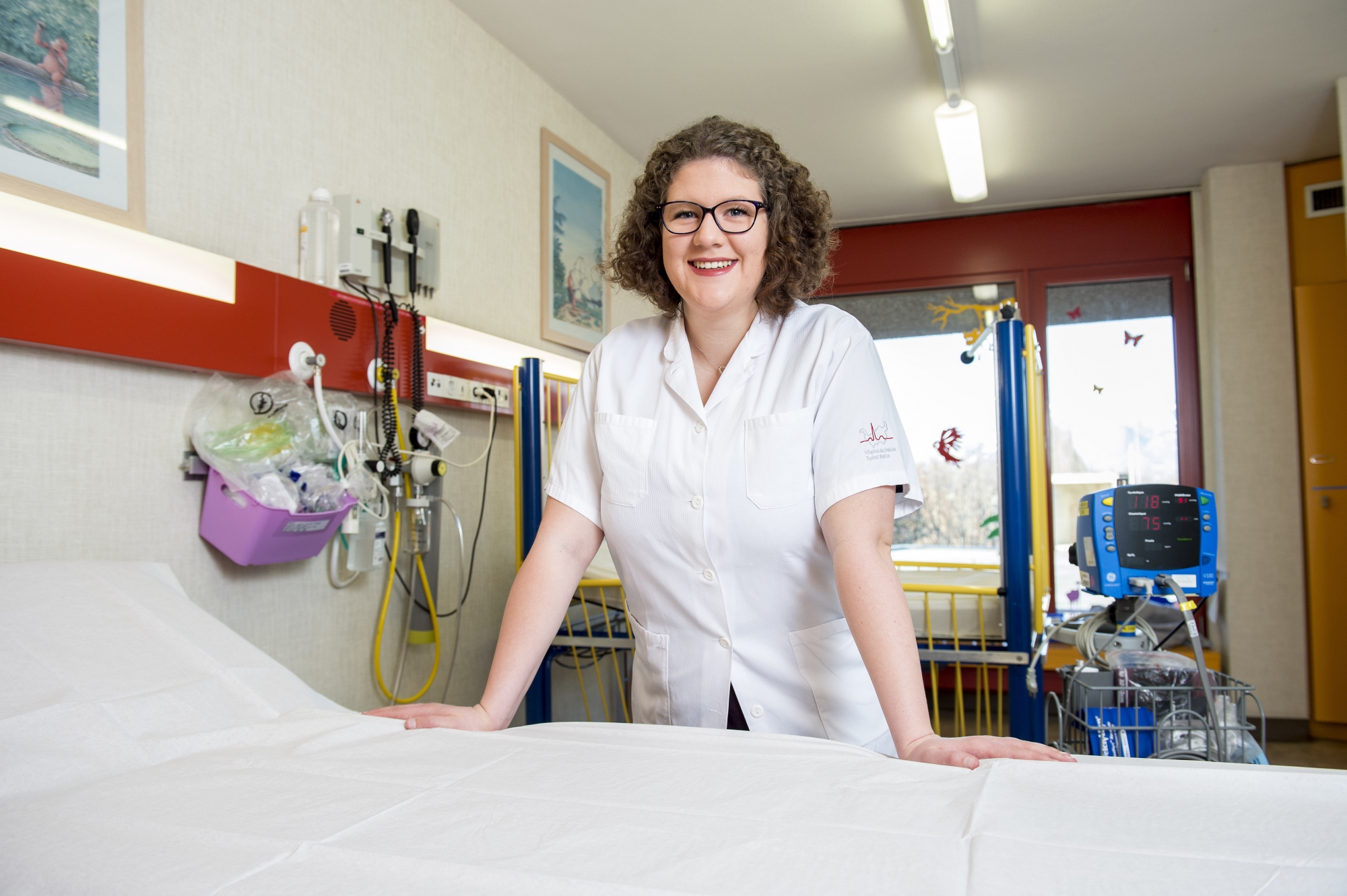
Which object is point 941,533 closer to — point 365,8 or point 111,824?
point 365,8

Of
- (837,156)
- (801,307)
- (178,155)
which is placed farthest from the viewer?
(837,156)

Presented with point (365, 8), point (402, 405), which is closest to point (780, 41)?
point (365, 8)

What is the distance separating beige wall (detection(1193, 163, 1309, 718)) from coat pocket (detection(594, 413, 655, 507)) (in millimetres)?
3978

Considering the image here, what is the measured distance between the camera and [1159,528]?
186 centimetres

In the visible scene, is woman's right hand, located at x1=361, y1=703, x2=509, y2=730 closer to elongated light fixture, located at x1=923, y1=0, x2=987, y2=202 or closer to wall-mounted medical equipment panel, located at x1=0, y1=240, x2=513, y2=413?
wall-mounted medical equipment panel, located at x1=0, y1=240, x2=513, y2=413

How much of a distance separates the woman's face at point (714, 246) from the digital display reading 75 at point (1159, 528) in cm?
114

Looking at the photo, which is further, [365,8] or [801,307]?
[365,8]

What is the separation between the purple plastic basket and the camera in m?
1.68

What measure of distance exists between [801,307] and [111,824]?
105 cm

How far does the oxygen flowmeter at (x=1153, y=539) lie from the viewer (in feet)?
6.05

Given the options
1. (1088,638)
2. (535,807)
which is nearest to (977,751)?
(535,807)

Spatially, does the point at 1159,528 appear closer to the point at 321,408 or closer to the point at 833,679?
the point at 833,679

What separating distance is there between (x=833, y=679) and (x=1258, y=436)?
12.9 ft

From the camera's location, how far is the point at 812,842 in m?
0.63
